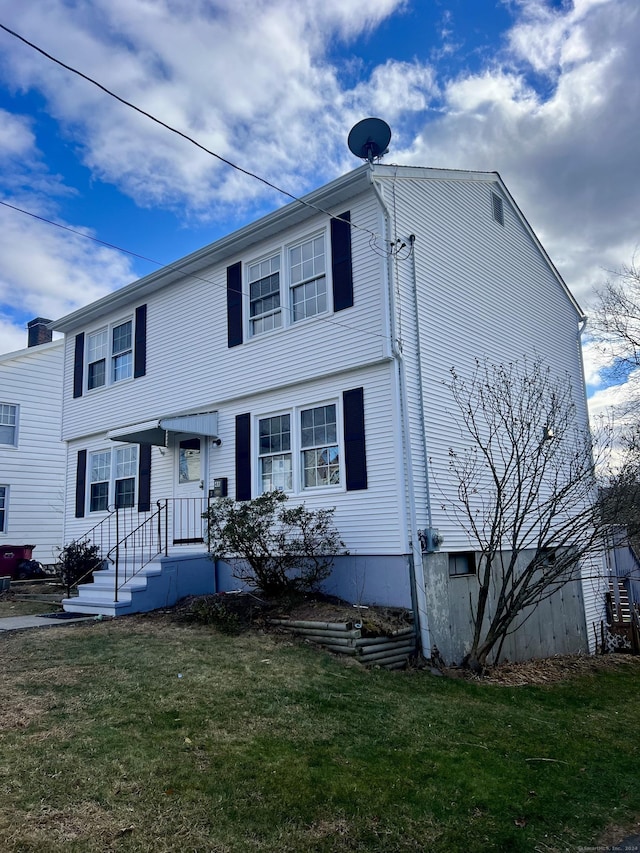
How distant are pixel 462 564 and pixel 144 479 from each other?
6430 mm

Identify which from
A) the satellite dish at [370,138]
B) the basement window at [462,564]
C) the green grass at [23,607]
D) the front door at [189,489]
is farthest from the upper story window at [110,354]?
the basement window at [462,564]

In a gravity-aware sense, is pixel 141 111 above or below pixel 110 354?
above

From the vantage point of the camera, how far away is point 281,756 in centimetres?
455

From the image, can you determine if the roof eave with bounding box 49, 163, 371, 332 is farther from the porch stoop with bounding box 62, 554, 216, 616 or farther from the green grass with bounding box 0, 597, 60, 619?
the green grass with bounding box 0, 597, 60, 619

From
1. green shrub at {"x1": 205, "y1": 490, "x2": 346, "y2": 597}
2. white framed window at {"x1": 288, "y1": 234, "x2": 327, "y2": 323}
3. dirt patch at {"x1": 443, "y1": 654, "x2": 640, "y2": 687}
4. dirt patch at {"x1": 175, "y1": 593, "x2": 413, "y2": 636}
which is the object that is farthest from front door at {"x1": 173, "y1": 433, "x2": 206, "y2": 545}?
dirt patch at {"x1": 443, "y1": 654, "x2": 640, "y2": 687}

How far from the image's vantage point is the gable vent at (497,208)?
13.0 metres

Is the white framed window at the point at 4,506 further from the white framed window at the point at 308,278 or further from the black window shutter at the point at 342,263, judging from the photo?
the black window shutter at the point at 342,263

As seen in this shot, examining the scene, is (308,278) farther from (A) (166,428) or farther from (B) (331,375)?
(A) (166,428)

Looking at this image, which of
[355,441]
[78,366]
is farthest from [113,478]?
[355,441]

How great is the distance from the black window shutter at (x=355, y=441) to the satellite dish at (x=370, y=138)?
389 cm

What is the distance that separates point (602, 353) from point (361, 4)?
480 inches

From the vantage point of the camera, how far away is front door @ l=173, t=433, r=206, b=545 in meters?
11.6

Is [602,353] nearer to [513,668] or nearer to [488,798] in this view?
[513,668]

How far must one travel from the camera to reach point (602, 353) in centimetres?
1769
